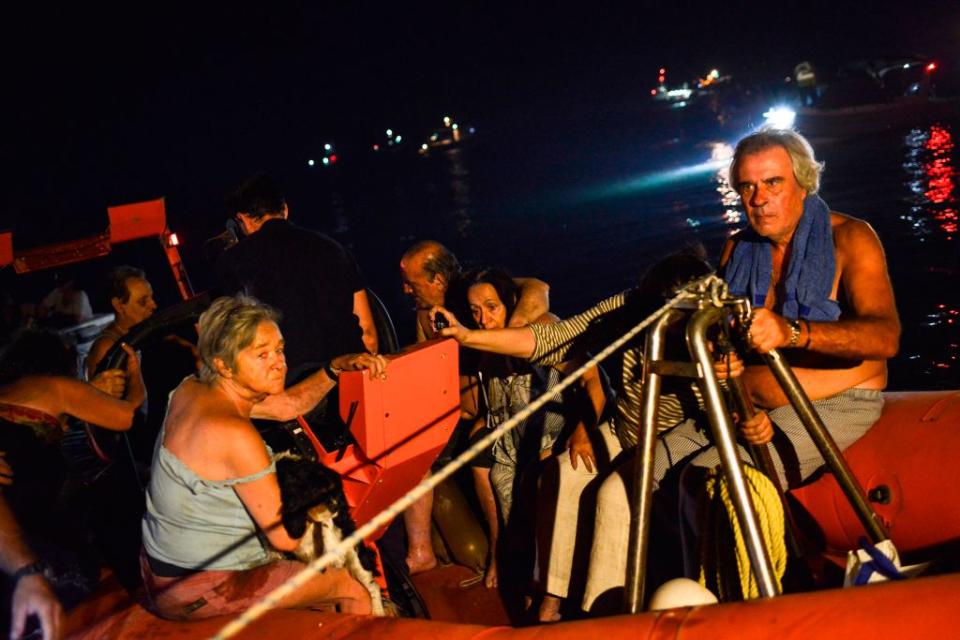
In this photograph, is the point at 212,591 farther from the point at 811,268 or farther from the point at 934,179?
the point at 934,179

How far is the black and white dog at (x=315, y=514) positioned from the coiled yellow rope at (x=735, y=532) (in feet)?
4.56

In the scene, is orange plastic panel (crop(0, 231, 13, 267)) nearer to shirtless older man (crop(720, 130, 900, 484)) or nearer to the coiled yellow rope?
shirtless older man (crop(720, 130, 900, 484))

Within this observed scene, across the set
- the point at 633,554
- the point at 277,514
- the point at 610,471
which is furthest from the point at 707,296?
the point at 277,514

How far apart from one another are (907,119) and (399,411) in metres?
45.5

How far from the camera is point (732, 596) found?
2795 mm

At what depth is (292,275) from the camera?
4.35 meters

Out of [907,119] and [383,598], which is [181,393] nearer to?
[383,598]

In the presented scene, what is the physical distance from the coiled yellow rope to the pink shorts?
1606 mm

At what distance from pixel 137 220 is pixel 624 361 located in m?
4.77

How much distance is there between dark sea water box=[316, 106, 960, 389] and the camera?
34.5 feet

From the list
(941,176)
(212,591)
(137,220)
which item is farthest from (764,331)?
(941,176)

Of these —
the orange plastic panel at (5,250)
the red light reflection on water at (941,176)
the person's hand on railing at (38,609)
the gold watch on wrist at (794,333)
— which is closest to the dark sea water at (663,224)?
the red light reflection on water at (941,176)

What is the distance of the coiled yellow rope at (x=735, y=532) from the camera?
260cm

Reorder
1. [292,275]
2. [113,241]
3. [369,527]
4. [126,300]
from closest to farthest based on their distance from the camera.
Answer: [369,527] < [292,275] < [126,300] < [113,241]
